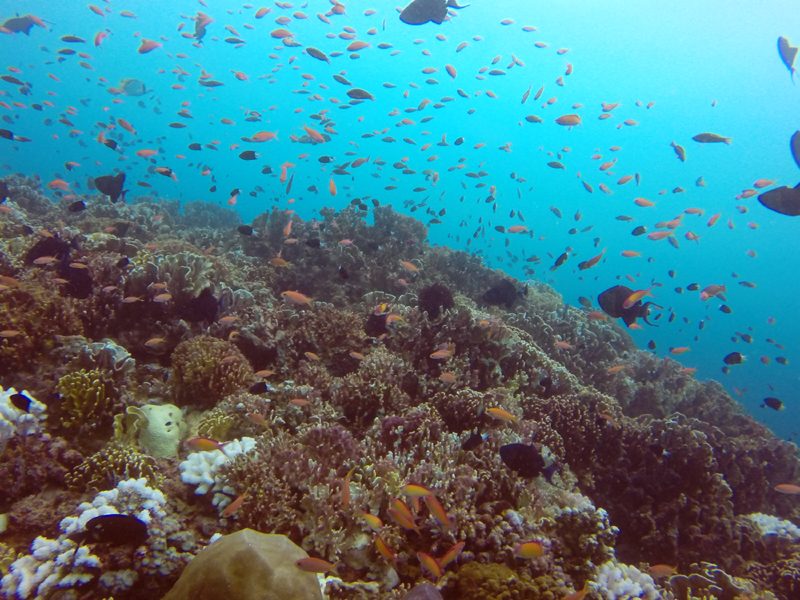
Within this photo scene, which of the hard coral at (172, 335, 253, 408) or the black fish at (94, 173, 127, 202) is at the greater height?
the black fish at (94, 173, 127, 202)

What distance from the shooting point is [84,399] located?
171 inches

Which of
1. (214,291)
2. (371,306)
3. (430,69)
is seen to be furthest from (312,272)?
(430,69)

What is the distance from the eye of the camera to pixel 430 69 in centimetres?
1534

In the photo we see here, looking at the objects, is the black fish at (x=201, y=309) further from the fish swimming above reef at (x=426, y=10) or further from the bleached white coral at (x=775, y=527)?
the bleached white coral at (x=775, y=527)

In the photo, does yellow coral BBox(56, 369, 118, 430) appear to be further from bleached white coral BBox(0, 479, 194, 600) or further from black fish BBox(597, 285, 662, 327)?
black fish BBox(597, 285, 662, 327)

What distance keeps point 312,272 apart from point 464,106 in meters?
97.3

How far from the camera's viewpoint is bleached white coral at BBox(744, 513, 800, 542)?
19.9 feet

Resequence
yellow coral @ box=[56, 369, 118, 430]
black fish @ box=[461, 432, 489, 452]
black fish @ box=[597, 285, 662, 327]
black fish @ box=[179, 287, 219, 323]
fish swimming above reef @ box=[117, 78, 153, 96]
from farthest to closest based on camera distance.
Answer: fish swimming above reef @ box=[117, 78, 153, 96] < black fish @ box=[597, 285, 662, 327] < black fish @ box=[179, 287, 219, 323] < black fish @ box=[461, 432, 489, 452] < yellow coral @ box=[56, 369, 118, 430]

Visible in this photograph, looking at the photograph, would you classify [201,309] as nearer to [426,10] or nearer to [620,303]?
[426,10]

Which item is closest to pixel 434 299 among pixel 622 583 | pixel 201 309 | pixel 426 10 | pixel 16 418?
pixel 201 309

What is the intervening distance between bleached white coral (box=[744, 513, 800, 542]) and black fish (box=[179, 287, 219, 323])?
10.1 metres

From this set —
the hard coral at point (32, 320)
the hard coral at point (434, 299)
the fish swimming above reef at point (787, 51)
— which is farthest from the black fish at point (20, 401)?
the fish swimming above reef at point (787, 51)

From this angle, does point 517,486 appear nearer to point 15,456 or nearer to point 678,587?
point 678,587

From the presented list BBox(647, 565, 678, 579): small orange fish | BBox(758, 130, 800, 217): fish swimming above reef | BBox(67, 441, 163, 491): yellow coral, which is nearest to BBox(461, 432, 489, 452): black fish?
BBox(647, 565, 678, 579): small orange fish
